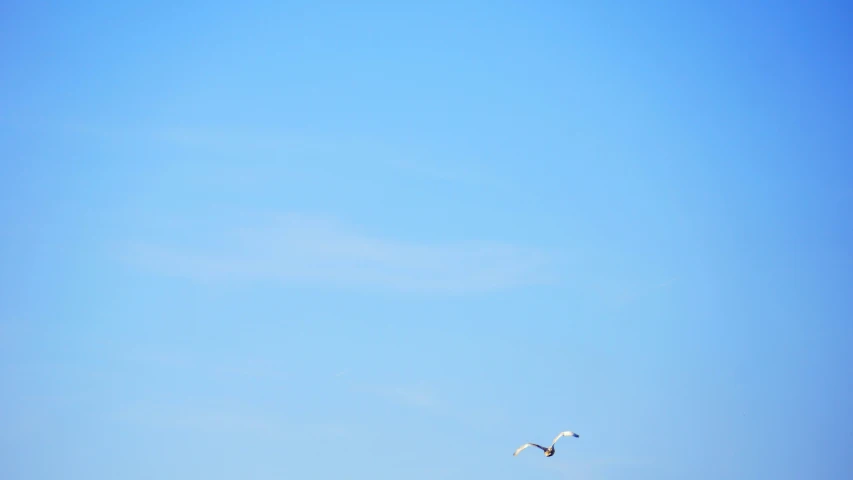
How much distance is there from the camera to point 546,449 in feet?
324
